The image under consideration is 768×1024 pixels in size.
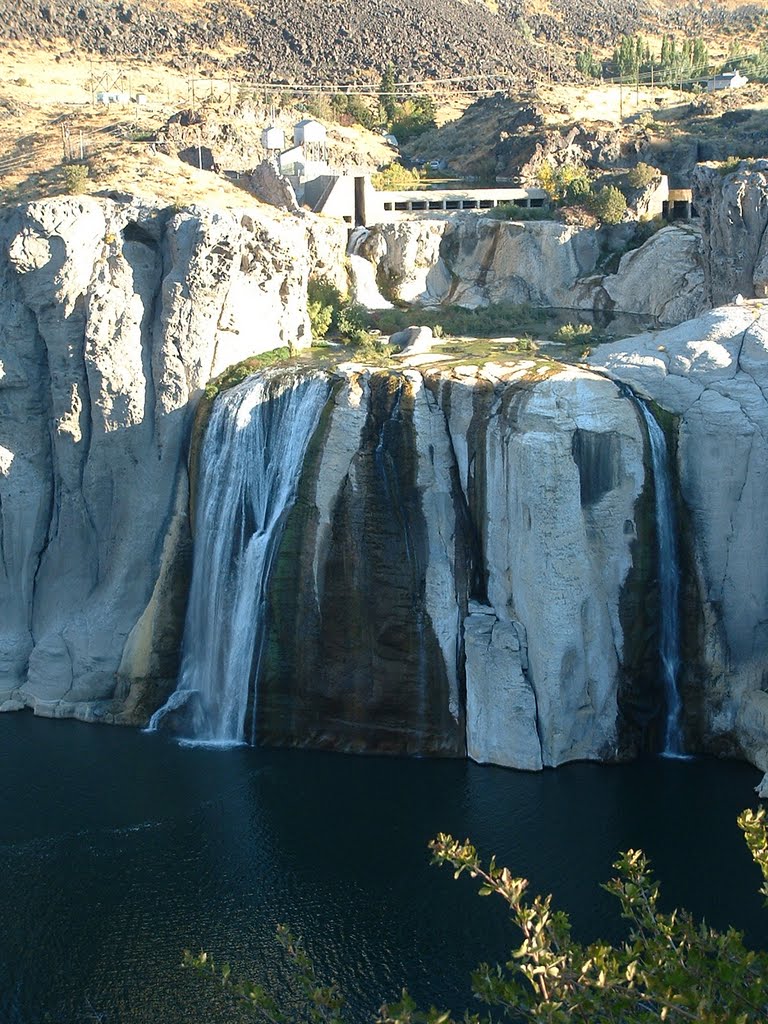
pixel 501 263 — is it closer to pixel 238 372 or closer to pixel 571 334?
pixel 571 334

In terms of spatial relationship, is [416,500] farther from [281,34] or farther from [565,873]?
[281,34]

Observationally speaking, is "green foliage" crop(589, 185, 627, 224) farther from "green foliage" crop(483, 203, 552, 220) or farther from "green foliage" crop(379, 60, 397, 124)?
"green foliage" crop(379, 60, 397, 124)

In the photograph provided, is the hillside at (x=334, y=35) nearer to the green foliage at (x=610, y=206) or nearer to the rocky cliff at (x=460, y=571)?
the green foliage at (x=610, y=206)

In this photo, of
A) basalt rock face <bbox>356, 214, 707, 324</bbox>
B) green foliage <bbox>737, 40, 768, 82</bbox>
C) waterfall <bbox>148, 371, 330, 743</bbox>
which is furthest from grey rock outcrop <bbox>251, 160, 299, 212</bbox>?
green foliage <bbox>737, 40, 768, 82</bbox>

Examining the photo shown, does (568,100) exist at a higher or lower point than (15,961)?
higher

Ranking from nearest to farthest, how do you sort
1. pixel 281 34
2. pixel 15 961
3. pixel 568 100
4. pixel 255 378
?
pixel 15 961 < pixel 255 378 < pixel 568 100 < pixel 281 34

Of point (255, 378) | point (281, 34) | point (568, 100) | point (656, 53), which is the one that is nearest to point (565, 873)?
point (255, 378)
